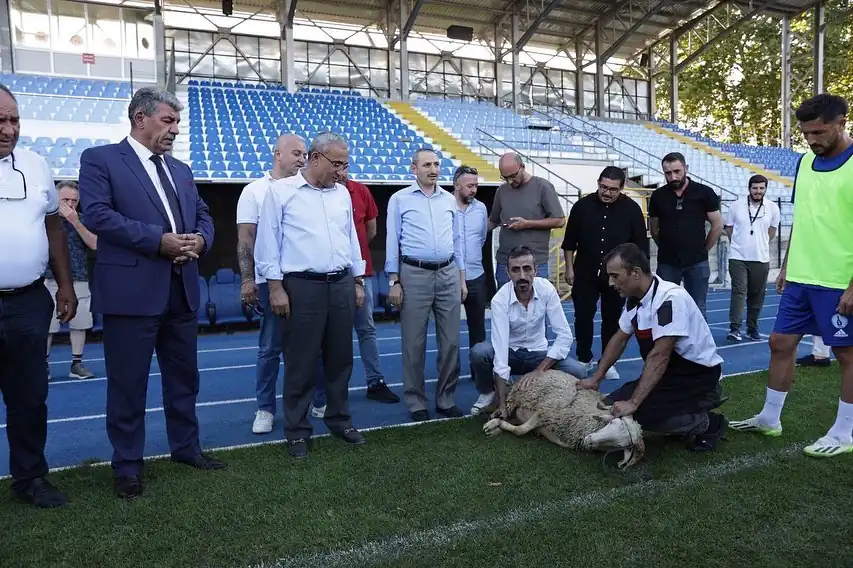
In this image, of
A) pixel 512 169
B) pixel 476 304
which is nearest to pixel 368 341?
pixel 476 304

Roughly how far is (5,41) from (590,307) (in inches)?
702

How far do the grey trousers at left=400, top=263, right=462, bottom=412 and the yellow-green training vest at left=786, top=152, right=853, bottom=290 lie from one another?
2159 mm

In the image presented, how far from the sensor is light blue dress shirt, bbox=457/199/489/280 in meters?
5.45

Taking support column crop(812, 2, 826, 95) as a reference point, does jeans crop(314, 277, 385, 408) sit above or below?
below

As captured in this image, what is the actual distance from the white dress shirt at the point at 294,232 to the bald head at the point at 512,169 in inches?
79.1

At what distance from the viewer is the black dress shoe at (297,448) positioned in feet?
12.6

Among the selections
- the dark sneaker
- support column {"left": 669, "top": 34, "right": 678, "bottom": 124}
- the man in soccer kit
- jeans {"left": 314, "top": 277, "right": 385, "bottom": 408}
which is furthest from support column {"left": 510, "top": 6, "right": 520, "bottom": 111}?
the man in soccer kit

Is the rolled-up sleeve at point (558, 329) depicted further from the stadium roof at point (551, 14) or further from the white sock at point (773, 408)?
the stadium roof at point (551, 14)

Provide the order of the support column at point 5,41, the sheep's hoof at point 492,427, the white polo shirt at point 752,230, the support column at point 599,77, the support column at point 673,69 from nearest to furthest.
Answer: the sheep's hoof at point 492,427, the white polo shirt at point 752,230, the support column at point 5,41, the support column at point 599,77, the support column at point 673,69

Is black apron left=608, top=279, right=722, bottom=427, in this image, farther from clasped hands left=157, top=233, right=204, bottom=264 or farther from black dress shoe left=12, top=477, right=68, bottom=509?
black dress shoe left=12, top=477, right=68, bottom=509

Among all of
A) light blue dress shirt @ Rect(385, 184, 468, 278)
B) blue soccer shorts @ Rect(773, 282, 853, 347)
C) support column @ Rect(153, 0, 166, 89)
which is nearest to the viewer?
blue soccer shorts @ Rect(773, 282, 853, 347)

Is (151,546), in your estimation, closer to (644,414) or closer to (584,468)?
(584,468)

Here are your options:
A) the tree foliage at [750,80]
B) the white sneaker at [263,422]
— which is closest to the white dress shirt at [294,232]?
the white sneaker at [263,422]

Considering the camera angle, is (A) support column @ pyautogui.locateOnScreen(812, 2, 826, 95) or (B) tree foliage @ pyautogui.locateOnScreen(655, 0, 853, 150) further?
(B) tree foliage @ pyautogui.locateOnScreen(655, 0, 853, 150)
